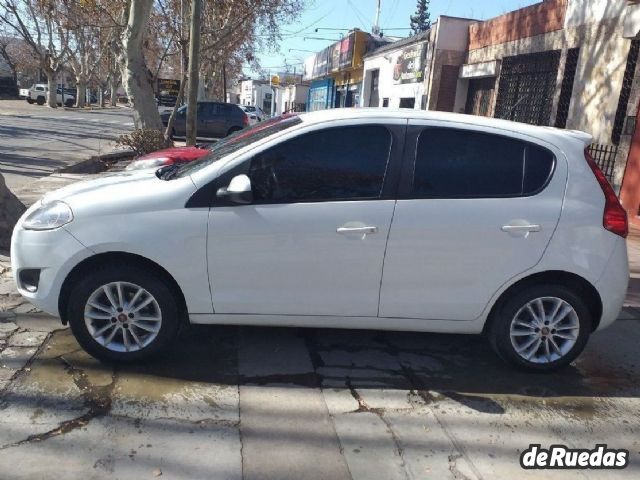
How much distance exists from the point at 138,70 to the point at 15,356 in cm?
1075

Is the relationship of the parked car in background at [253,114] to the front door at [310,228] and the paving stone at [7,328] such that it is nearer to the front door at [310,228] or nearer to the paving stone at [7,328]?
the paving stone at [7,328]

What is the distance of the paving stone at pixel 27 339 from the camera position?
13.1 feet

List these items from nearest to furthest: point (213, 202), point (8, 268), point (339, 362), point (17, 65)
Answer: point (213, 202) → point (339, 362) → point (8, 268) → point (17, 65)

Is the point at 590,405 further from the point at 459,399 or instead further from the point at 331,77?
the point at 331,77

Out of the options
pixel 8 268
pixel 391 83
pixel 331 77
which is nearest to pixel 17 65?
pixel 331 77

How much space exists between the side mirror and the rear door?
972 mm

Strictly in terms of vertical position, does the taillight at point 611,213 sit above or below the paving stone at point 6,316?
above

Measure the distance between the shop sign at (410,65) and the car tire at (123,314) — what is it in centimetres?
1880

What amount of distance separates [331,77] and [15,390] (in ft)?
120

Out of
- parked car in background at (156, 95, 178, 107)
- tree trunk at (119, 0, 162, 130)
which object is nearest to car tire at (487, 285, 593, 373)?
tree trunk at (119, 0, 162, 130)

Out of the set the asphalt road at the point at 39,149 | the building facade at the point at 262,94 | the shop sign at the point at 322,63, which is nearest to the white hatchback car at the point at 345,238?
the asphalt road at the point at 39,149

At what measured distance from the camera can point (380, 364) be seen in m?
4.07

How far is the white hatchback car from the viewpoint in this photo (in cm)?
361

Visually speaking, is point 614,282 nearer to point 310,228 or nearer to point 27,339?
point 310,228
